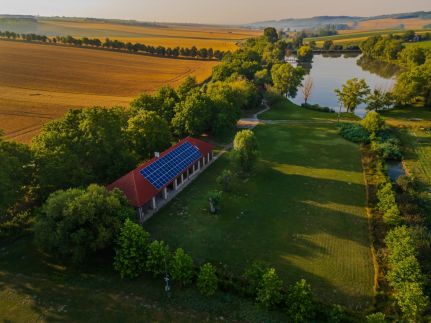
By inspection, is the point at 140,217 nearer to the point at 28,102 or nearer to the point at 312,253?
the point at 312,253

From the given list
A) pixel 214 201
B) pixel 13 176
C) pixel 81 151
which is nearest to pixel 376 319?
pixel 214 201

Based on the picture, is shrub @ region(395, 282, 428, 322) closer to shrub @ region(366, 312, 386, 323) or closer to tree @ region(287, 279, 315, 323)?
shrub @ region(366, 312, 386, 323)

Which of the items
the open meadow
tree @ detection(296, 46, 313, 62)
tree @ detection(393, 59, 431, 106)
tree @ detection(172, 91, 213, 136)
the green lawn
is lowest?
the open meadow

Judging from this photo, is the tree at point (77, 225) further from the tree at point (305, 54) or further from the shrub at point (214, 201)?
the tree at point (305, 54)

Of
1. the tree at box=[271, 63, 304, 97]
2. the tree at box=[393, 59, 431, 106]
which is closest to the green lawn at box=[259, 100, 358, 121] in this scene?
the tree at box=[271, 63, 304, 97]

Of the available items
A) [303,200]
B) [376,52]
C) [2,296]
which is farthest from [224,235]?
[376,52]
